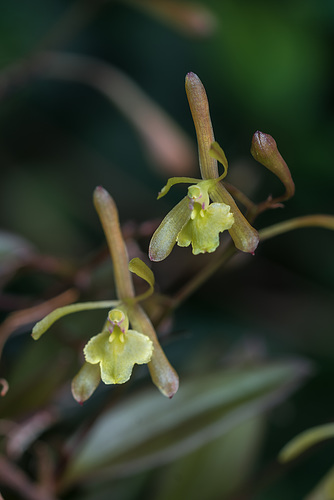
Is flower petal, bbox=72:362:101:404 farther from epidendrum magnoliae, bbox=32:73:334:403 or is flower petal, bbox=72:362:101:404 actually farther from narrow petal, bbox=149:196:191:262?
narrow petal, bbox=149:196:191:262

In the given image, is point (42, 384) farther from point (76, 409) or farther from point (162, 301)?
point (162, 301)

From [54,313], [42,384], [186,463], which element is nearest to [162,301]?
[54,313]

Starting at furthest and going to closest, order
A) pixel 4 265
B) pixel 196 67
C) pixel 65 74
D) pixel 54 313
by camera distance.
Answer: pixel 196 67, pixel 65 74, pixel 4 265, pixel 54 313

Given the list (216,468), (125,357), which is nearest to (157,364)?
(125,357)

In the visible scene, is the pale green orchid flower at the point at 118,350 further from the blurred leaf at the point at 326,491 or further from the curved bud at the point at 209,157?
the blurred leaf at the point at 326,491

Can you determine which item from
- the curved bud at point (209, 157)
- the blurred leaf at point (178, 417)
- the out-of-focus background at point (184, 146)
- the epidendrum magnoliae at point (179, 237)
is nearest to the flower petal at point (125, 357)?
the epidendrum magnoliae at point (179, 237)

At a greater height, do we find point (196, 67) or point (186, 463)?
point (196, 67)

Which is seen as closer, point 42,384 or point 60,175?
point 42,384

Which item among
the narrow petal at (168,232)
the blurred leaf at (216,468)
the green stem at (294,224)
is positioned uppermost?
the green stem at (294,224)
